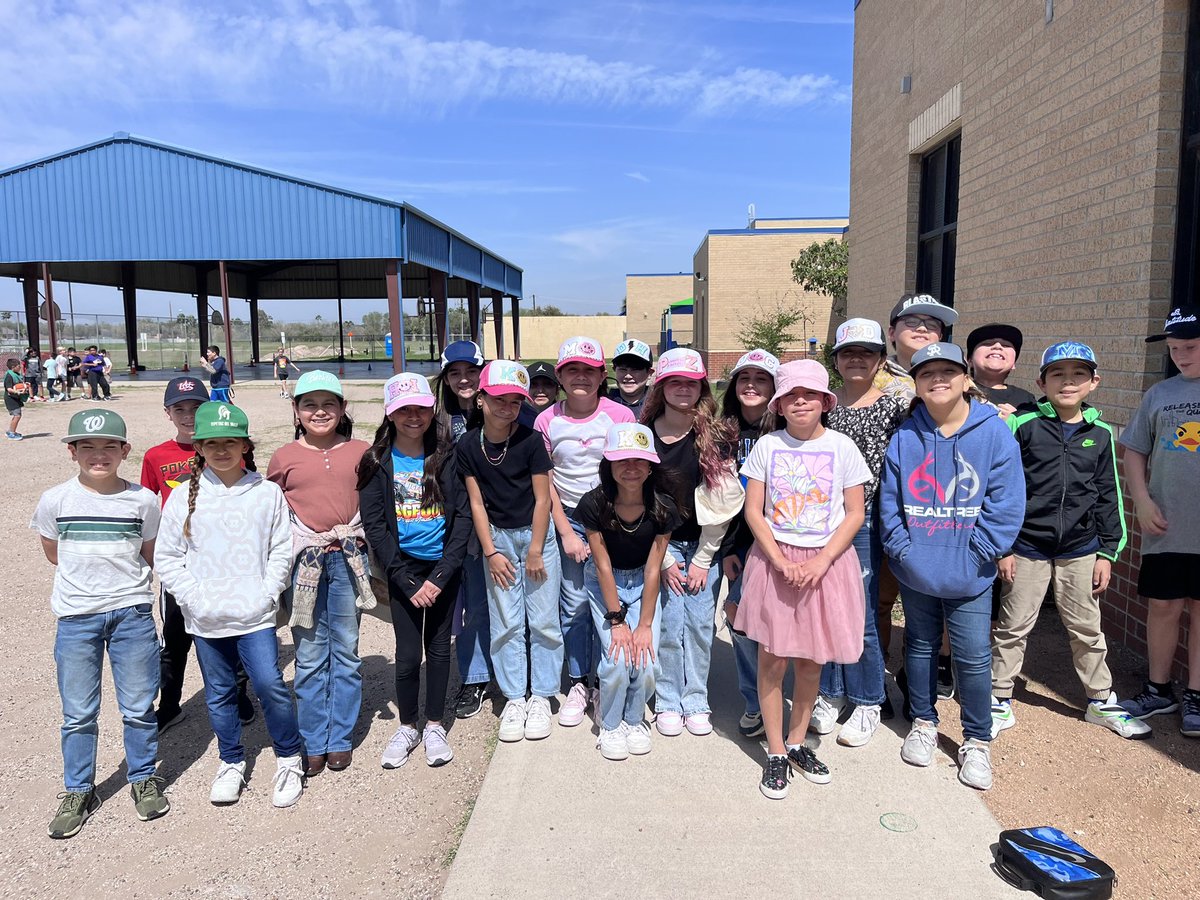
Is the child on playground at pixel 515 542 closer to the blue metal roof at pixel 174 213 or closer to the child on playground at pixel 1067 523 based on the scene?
the child on playground at pixel 1067 523

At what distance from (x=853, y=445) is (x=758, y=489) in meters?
0.42

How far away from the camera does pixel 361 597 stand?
3408 mm

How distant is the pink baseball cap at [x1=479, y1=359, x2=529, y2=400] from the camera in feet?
11.3

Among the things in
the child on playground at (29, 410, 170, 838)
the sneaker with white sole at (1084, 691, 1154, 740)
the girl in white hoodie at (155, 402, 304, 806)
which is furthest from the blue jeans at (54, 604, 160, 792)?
the sneaker with white sole at (1084, 691, 1154, 740)

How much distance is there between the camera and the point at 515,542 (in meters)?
3.65

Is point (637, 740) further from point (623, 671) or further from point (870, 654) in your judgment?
point (870, 654)

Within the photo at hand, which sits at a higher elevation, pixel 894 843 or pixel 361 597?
pixel 361 597

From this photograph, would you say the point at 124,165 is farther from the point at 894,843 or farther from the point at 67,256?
the point at 894,843

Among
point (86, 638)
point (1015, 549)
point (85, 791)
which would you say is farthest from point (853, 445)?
point (85, 791)

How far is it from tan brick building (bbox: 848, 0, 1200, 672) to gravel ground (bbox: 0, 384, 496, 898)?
385 cm

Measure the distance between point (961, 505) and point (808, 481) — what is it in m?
0.66

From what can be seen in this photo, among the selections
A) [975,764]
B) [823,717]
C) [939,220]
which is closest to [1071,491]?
[975,764]

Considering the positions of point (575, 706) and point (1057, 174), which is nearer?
point (575, 706)

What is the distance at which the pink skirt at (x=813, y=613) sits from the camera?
3051 millimetres
